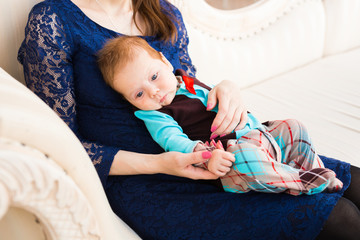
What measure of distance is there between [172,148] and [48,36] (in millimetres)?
506

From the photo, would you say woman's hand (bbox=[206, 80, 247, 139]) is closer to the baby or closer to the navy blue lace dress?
the baby

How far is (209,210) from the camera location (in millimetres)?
977

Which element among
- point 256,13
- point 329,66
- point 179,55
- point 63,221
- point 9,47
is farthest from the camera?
point 329,66

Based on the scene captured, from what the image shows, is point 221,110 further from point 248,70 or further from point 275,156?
point 248,70

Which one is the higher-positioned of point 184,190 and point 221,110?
point 221,110

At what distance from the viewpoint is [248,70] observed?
1995 millimetres

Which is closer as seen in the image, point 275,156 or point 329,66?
point 275,156

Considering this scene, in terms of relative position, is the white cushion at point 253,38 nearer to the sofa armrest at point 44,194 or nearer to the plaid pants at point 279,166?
the plaid pants at point 279,166

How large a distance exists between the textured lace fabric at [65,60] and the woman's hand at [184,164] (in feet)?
0.57

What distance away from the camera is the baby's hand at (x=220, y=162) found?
928mm

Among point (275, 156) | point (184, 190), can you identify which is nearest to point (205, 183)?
point (184, 190)

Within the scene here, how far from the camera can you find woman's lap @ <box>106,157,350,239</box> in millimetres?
903

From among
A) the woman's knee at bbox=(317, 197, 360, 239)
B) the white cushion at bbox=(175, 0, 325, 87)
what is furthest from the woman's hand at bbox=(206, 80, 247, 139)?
the white cushion at bbox=(175, 0, 325, 87)

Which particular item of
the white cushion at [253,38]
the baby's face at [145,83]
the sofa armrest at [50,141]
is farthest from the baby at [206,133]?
the white cushion at [253,38]
